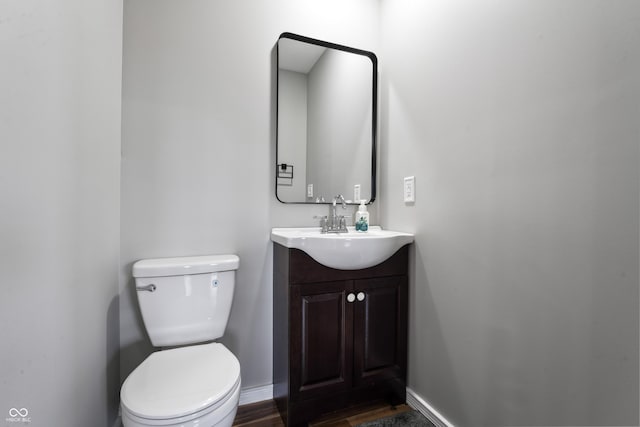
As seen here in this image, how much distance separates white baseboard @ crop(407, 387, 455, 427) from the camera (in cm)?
128

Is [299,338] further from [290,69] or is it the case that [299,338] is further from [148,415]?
[290,69]

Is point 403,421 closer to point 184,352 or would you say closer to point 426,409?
point 426,409

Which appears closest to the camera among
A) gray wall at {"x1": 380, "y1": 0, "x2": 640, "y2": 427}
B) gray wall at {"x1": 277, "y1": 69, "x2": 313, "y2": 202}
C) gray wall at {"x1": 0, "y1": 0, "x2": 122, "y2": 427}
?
gray wall at {"x1": 0, "y1": 0, "x2": 122, "y2": 427}

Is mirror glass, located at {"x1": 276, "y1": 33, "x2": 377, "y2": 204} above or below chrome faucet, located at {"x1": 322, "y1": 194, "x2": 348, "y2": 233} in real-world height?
above

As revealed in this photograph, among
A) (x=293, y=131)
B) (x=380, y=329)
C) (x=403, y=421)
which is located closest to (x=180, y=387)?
(x=380, y=329)

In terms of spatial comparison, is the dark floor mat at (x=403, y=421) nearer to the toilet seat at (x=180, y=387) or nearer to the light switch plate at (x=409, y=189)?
the toilet seat at (x=180, y=387)

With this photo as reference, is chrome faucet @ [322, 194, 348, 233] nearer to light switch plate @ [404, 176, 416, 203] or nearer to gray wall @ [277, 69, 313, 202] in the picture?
gray wall @ [277, 69, 313, 202]

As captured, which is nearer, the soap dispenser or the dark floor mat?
the dark floor mat

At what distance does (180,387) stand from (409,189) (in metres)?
1.31

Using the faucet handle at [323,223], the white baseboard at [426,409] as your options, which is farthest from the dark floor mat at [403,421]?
the faucet handle at [323,223]

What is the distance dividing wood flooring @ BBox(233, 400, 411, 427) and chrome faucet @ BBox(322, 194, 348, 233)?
94 centimetres

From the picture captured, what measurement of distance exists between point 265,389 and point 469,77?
1853mm

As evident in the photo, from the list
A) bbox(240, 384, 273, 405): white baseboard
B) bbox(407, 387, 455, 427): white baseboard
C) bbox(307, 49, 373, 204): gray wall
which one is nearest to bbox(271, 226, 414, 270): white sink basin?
bbox(307, 49, 373, 204): gray wall

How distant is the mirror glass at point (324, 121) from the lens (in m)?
1.58
